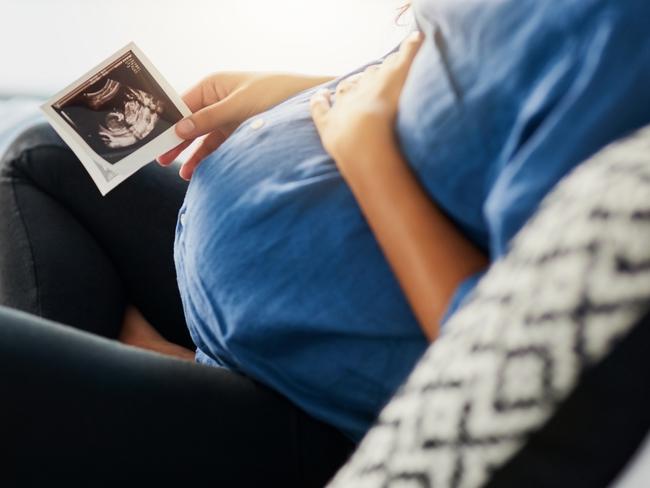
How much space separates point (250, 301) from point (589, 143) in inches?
14.5

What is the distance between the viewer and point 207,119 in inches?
38.3

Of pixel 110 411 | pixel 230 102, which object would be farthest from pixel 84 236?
pixel 110 411

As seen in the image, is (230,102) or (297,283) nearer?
(297,283)

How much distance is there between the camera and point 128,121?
1.01m

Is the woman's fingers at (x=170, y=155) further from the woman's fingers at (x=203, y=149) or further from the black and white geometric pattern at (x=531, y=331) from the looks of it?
the black and white geometric pattern at (x=531, y=331)

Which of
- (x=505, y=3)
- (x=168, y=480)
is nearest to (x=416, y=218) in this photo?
(x=505, y=3)

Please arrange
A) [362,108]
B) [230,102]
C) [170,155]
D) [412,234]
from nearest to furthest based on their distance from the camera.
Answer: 1. [412,234]
2. [362,108]
3. [230,102]
4. [170,155]

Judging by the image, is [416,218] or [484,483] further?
[416,218]

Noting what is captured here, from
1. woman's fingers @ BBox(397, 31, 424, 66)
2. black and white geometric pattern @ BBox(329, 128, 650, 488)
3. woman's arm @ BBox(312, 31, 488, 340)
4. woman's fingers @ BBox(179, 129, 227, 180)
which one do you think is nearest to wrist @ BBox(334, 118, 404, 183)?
woman's arm @ BBox(312, 31, 488, 340)

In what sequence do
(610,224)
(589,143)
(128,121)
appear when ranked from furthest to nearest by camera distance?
(128,121) → (589,143) → (610,224)

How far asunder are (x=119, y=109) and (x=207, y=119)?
15 cm

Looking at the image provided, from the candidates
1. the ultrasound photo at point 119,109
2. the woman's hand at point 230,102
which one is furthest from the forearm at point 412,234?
the ultrasound photo at point 119,109

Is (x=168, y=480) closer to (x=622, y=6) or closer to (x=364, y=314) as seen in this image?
(x=364, y=314)

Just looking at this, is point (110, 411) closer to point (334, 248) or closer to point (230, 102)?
point (334, 248)
